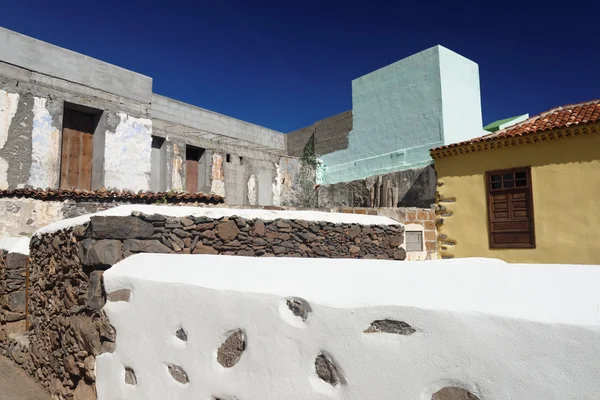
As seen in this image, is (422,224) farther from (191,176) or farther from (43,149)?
(43,149)

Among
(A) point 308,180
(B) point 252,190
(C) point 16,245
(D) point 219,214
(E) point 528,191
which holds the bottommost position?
(C) point 16,245

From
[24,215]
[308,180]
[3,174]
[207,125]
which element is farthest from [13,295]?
[308,180]

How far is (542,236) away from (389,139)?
6637 millimetres

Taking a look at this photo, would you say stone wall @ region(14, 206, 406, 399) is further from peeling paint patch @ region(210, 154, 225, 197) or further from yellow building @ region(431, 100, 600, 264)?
peeling paint patch @ region(210, 154, 225, 197)

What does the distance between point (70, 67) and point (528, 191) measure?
12.1 m

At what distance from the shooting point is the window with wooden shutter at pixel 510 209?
27.5 feet

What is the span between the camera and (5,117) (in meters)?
9.66

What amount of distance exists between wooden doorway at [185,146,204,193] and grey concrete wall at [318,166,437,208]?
4.86 m

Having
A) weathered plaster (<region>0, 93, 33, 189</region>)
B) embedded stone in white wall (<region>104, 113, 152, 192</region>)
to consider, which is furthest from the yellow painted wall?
weathered plaster (<region>0, 93, 33, 189</region>)

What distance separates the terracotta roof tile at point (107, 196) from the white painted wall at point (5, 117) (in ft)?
7.45

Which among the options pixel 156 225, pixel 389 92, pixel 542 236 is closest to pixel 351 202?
pixel 389 92

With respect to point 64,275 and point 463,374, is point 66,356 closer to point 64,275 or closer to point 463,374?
point 64,275

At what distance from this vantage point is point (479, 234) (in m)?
9.01

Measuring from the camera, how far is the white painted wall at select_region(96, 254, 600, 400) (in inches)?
44.2
